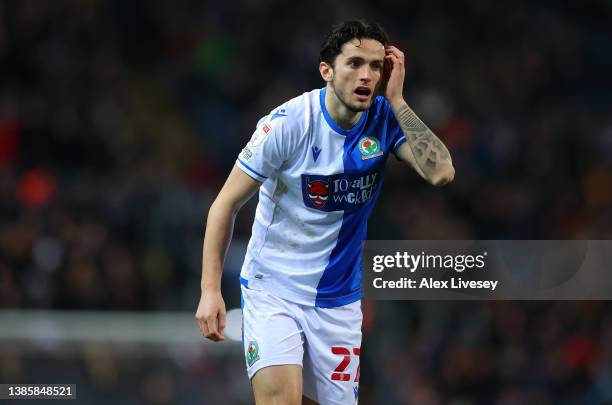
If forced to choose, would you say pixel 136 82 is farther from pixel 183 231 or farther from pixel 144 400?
pixel 144 400

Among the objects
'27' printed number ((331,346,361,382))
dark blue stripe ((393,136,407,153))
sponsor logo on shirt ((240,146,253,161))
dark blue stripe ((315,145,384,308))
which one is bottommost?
'27' printed number ((331,346,361,382))

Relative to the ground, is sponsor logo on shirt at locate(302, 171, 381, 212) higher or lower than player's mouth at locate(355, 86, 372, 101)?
lower

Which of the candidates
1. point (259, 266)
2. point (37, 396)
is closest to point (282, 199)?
point (259, 266)

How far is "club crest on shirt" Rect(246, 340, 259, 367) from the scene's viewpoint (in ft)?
16.7

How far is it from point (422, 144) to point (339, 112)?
0.43 meters

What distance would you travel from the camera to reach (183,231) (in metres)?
10.7

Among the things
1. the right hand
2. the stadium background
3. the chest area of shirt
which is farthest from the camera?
the stadium background

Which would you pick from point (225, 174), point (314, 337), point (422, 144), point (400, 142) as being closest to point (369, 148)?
point (400, 142)

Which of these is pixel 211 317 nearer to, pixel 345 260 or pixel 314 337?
pixel 314 337

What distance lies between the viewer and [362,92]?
16.6 feet

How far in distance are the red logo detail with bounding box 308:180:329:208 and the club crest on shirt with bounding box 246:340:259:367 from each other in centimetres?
73

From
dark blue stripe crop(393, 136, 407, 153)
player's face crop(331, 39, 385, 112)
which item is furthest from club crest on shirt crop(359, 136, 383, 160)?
player's face crop(331, 39, 385, 112)

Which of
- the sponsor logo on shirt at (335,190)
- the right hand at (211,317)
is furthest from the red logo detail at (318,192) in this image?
the right hand at (211,317)

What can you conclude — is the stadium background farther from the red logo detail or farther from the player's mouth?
the player's mouth
